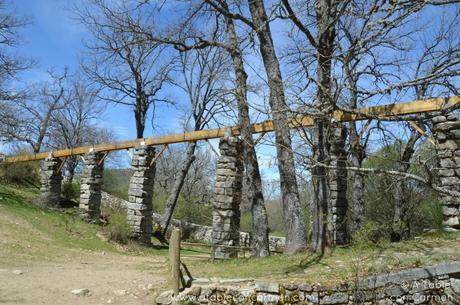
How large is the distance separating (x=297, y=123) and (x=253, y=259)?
4.11 m

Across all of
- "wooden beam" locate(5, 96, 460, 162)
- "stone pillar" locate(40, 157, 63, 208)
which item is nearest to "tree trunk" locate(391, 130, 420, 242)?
"wooden beam" locate(5, 96, 460, 162)

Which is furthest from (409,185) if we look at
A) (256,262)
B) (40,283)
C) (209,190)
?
(209,190)

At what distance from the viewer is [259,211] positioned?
10.5 meters

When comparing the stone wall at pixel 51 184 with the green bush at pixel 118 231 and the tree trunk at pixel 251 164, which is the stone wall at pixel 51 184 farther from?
the tree trunk at pixel 251 164

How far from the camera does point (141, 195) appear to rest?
49.3 feet

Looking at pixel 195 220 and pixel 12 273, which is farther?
pixel 195 220

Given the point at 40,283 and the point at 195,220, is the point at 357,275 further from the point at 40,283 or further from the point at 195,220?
the point at 195,220

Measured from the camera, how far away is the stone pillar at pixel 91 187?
663 inches

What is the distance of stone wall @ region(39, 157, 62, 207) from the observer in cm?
1931

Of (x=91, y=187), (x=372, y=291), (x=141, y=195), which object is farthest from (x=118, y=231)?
(x=372, y=291)

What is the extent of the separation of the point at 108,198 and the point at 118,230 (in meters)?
12.2

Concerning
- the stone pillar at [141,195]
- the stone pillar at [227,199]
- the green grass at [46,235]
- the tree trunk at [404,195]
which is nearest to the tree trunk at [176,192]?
the green grass at [46,235]

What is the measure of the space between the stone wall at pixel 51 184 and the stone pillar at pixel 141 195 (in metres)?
6.18

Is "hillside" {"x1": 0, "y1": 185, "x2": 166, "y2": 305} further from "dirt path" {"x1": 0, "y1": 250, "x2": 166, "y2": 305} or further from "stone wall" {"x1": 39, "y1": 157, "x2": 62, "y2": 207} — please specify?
"stone wall" {"x1": 39, "y1": 157, "x2": 62, "y2": 207}
